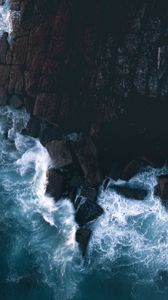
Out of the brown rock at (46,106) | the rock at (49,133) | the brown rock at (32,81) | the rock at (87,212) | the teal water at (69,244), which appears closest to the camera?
the teal water at (69,244)

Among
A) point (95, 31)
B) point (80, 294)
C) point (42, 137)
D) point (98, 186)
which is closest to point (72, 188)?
point (98, 186)

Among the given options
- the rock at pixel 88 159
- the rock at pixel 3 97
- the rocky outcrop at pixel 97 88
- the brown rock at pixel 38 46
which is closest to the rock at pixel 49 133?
the rocky outcrop at pixel 97 88

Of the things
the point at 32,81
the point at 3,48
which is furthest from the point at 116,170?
the point at 3,48

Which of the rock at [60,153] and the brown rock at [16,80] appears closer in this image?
the rock at [60,153]

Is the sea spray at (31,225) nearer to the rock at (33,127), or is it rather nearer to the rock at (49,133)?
the rock at (33,127)

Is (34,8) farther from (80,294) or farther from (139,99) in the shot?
(80,294)

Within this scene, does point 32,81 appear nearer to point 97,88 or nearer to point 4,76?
point 4,76
